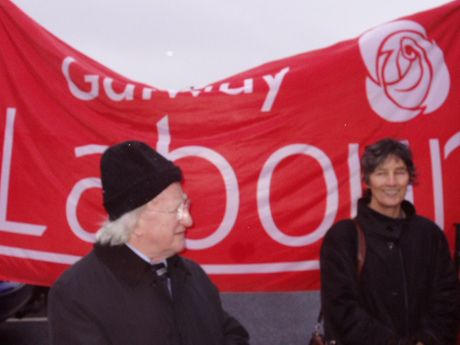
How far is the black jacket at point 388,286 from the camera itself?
2.23 metres

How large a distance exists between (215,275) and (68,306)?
1.46m

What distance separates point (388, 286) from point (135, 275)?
122 cm

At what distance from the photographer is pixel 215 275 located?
284 cm

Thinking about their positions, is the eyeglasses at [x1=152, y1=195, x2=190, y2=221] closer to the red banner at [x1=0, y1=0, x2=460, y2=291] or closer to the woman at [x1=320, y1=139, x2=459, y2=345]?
the woman at [x1=320, y1=139, x2=459, y2=345]

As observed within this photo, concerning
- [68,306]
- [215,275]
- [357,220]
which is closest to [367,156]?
[357,220]

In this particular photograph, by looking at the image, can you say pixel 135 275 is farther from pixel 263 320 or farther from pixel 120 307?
pixel 263 320

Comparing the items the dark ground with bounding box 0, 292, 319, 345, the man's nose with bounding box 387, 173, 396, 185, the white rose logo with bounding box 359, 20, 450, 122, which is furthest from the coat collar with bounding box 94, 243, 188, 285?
the dark ground with bounding box 0, 292, 319, 345

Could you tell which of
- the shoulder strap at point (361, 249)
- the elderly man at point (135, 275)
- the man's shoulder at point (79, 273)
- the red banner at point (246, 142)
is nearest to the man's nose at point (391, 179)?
the shoulder strap at point (361, 249)

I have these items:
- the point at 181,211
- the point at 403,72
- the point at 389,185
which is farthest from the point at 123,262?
the point at 403,72

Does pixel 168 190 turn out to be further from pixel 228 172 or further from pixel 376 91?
pixel 376 91

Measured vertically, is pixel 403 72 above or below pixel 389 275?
above

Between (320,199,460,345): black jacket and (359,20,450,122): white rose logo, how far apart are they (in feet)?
2.53

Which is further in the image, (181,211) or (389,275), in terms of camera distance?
(389,275)

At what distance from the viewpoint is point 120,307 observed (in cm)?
147
